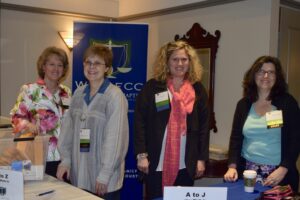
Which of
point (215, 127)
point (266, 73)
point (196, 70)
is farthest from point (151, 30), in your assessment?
point (266, 73)

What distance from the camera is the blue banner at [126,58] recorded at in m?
3.61

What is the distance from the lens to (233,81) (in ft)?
11.4

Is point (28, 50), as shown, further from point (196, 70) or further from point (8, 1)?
point (196, 70)

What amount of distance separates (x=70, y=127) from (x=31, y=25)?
236cm

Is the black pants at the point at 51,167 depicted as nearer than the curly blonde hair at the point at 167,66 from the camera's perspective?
No

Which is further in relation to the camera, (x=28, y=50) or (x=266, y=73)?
(x=28, y=50)

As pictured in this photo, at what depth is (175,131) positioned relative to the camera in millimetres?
2133

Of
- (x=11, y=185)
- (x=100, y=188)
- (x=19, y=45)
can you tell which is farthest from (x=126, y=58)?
(x=11, y=185)

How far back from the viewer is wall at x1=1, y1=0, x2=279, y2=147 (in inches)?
128

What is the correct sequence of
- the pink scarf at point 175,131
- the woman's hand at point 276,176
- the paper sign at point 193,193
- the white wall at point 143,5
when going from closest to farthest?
the paper sign at point 193,193
the woman's hand at point 276,176
the pink scarf at point 175,131
the white wall at point 143,5

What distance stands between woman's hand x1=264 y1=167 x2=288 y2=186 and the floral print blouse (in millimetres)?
1290

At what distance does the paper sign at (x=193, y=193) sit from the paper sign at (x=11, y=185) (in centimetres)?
52

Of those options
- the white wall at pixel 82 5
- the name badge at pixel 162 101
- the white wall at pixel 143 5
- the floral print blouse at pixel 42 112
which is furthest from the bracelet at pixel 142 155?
the white wall at pixel 82 5

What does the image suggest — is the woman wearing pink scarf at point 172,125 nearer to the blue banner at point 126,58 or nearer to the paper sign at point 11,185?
the paper sign at point 11,185
